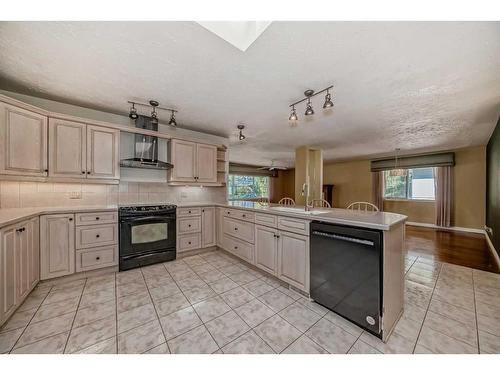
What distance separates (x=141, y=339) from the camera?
144 centimetres

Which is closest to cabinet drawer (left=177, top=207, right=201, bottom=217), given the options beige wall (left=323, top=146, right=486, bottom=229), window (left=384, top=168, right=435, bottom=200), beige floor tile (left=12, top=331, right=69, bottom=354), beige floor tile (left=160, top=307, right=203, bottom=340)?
beige floor tile (left=160, top=307, right=203, bottom=340)

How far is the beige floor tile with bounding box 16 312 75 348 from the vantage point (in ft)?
4.68

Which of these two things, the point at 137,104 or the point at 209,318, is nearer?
the point at 209,318

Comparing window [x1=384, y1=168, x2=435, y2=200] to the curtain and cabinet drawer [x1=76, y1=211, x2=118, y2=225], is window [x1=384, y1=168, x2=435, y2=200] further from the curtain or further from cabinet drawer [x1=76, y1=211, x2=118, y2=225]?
cabinet drawer [x1=76, y1=211, x2=118, y2=225]

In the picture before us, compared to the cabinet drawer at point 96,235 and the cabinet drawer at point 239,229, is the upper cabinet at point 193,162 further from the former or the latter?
the cabinet drawer at point 96,235

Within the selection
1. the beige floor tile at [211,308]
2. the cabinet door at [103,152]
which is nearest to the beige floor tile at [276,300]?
the beige floor tile at [211,308]

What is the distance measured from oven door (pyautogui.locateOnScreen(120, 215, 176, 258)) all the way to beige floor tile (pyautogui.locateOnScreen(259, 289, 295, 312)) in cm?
178

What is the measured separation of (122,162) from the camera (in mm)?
2791

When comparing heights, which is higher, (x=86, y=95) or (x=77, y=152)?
(x=86, y=95)

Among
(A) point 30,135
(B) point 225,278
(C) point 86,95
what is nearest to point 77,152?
(A) point 30,135

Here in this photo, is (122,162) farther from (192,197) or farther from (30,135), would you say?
(192,197)

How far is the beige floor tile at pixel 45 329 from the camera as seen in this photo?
1426mm
